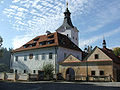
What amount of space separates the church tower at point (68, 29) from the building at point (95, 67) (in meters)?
15.6

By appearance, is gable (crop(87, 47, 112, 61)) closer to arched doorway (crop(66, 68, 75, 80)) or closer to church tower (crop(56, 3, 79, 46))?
arched doorway (crop(66, 68, 75, 80))

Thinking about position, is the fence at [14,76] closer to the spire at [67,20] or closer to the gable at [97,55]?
the gable at [97,55]

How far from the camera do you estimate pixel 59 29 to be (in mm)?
46094

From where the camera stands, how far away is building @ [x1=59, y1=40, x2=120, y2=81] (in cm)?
2511

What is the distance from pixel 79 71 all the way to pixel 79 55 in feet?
37.5

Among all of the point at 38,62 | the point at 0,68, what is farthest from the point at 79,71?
the point at 0,68

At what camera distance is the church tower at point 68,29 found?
4369 cm

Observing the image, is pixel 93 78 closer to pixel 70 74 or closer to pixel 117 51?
pixel 70 74

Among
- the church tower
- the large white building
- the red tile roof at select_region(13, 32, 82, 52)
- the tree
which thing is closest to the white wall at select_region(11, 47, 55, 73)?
the large white building

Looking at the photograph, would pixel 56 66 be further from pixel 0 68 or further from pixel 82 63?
pixel 0 68

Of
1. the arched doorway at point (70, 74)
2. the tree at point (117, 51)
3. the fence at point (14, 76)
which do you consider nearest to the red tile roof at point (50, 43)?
the arched doorway at point (70, 74)

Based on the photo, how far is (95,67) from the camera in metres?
26.4

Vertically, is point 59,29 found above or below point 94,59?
above

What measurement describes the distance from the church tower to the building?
51.3 feet
